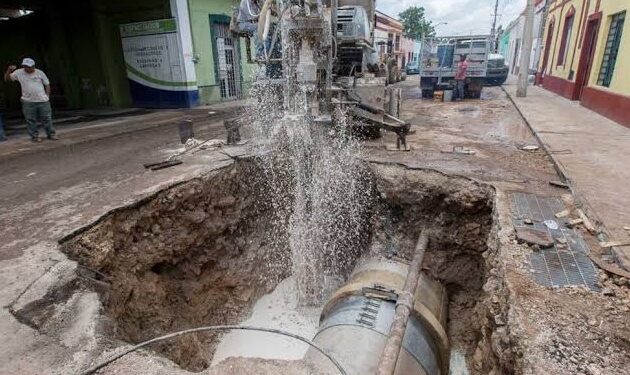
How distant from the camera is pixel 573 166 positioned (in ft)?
17.7

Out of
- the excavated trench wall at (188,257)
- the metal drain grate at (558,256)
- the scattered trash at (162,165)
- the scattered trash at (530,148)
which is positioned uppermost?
the scattered trash at (162,165)

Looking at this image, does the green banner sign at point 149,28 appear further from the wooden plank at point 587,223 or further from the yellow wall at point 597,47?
the yellow wall at point 597,47

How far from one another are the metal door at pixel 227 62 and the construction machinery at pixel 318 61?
7128 mm

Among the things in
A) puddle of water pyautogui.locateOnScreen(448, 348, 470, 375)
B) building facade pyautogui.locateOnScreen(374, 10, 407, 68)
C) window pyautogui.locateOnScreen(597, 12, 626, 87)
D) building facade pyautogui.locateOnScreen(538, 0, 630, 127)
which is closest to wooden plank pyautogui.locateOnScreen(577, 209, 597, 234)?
puddle of water pyautogui.locateOnScreen(448, 348, 470, 375)

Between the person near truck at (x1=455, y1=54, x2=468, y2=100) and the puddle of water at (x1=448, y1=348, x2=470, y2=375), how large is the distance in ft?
38.1

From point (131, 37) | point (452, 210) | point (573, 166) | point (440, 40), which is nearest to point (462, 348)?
point (452, 210)

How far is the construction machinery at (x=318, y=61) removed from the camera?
18.1 feet

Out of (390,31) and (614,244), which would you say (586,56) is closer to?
(614,244)

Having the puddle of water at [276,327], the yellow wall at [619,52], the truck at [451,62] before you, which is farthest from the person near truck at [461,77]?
the puddle of water at [276,327]

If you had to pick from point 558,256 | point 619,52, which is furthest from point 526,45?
point 558,256

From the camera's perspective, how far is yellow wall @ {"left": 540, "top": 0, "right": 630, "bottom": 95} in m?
8.71

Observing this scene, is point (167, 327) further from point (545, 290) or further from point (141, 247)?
point (545, 290)

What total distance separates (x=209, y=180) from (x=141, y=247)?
1287 millimetres

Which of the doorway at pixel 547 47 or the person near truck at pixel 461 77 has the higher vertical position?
the doorway at pixel 547 47
